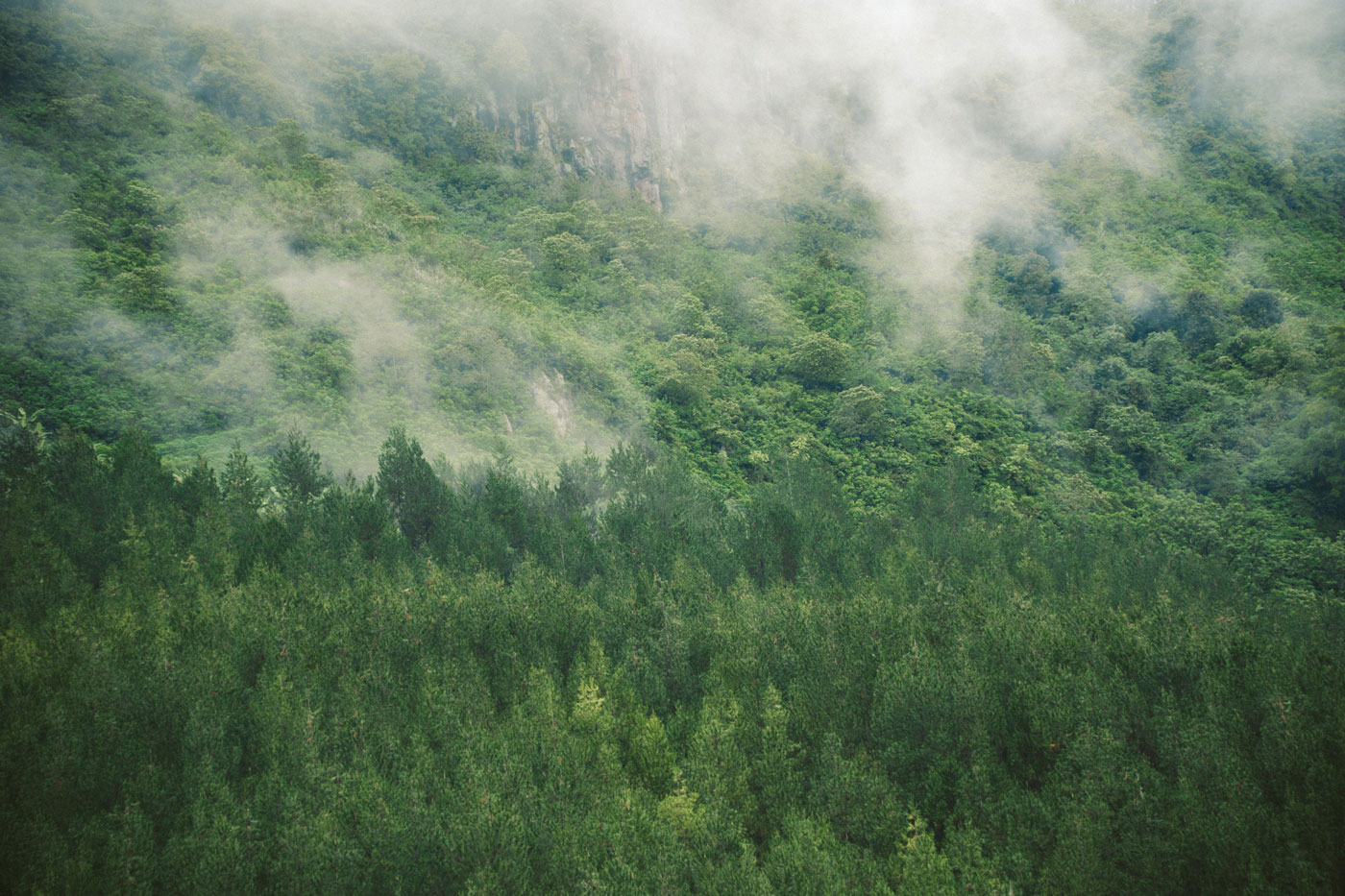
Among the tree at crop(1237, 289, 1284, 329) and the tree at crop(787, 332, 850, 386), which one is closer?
the tree at crop(787, 332, 850, 386)

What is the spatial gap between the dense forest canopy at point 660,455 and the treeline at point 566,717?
204 millimetres

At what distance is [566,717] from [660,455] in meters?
40.6

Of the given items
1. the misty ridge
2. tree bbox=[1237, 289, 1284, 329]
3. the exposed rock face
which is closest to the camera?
the misty ridge

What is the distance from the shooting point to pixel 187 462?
1953 inches

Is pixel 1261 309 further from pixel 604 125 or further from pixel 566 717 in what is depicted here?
pixel 566 717

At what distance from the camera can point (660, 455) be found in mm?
66562

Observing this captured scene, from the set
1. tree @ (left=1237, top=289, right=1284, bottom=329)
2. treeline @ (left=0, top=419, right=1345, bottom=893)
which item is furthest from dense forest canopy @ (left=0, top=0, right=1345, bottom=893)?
tree @ (left=1237, top=289, right=1284, bottom=329)

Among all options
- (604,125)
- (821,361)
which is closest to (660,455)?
(821,361)

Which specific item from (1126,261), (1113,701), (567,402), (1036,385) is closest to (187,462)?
(567,402)

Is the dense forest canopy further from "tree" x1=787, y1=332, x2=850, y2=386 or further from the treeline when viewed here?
"tree" x1=787, y1=332, x2=850, y2=386

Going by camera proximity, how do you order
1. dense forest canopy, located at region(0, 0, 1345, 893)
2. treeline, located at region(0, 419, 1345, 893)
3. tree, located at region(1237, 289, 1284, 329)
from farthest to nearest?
tree, located at region(1237, 289, 1284, 329), dense forest canopy, located at region(0, 0, 1345, 893), treeline, located at region(0, 419, 1345, 893)

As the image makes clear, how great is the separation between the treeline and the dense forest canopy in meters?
0.20

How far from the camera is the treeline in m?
19.3

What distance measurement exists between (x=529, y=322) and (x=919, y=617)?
5445 cm
